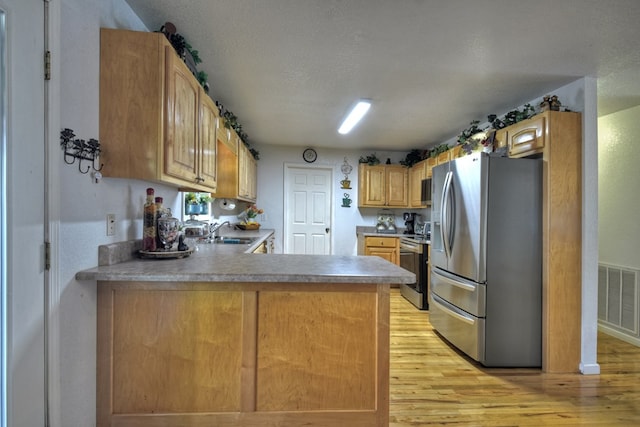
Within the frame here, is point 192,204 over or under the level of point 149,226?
over

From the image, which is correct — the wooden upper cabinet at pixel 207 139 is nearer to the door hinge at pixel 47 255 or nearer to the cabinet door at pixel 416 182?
the door hinge at pixel 47 255

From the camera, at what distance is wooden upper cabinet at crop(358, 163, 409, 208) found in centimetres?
503

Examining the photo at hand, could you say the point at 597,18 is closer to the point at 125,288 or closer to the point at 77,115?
the point at 77,115

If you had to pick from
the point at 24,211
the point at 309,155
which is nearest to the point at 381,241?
the point at 309,155

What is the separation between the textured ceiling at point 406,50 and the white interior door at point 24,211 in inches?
30.0

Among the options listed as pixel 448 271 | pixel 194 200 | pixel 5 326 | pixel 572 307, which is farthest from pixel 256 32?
pixel 572 307

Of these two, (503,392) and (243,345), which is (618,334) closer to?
(503,392)

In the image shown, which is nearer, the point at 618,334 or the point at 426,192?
the point at 618,334

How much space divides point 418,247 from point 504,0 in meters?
2.93

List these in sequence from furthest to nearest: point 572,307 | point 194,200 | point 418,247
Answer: point 418,247 → point 194,200 → point 572,307

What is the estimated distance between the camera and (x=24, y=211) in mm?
1036

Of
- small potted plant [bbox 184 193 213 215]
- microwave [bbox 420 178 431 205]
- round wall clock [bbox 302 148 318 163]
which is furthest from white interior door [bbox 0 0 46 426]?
microwave [bbox 420 178 431 205]

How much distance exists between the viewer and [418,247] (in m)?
3.93

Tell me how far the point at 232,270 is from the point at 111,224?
70 centimetres
